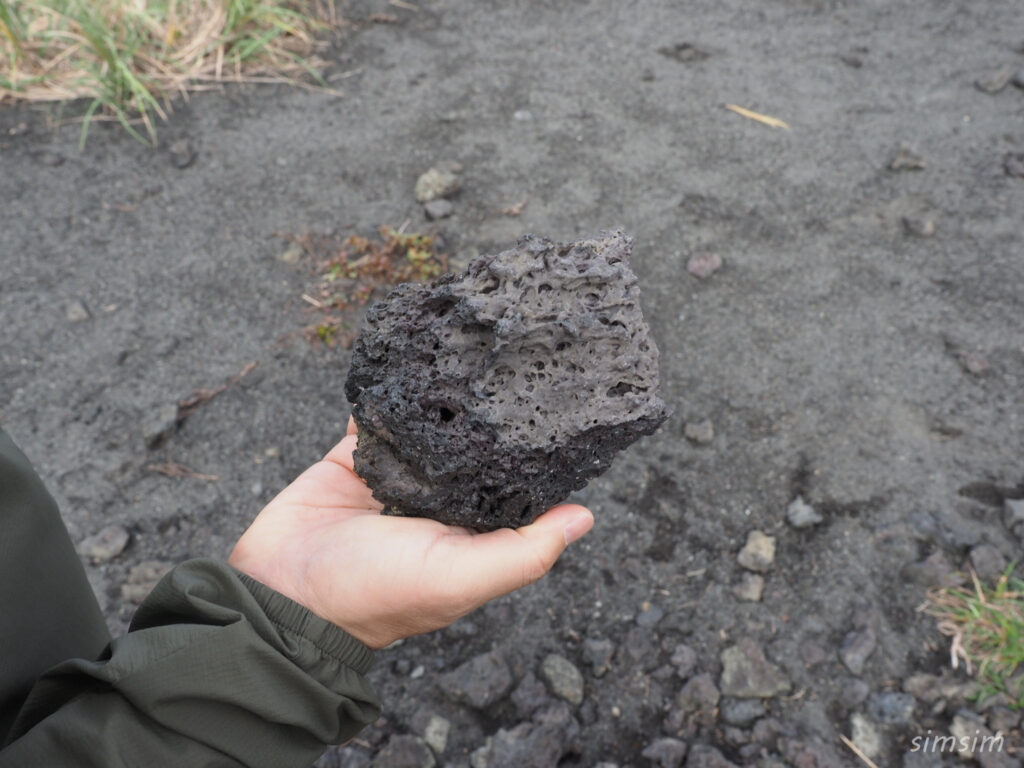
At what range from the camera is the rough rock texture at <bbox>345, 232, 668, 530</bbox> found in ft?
6.28

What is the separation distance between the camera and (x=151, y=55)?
4973 mm

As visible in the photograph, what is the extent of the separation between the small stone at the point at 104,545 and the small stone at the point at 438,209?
2.12 meters

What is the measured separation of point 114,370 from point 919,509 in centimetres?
348

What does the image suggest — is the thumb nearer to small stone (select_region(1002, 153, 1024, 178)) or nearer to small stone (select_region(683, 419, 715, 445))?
small stone (select_region(683, 419, 715, 445))

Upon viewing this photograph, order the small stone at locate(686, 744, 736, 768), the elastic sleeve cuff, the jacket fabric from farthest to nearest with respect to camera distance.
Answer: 1. the small stone at locate(686, 744, 736, 768)
2. the elastic sleeve cuff
3. the jacket fabric

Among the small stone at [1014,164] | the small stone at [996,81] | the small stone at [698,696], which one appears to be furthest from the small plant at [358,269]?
the small stone at [996,81]

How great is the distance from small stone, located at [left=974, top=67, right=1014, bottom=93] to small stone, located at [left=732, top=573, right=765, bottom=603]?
3.63m

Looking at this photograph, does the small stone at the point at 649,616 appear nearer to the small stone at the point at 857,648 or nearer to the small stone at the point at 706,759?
the small stone at the point at 706,759

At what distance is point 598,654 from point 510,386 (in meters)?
1.30

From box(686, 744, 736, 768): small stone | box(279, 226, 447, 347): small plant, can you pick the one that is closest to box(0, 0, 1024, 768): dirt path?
box(686, 744, 736, 768): small stone

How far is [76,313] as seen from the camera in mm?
3801

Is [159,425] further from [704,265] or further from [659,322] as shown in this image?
[704,265]

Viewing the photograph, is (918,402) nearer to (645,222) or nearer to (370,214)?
(645,222)

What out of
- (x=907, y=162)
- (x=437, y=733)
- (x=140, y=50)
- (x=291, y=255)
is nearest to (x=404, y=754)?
(x=437, y=733)
